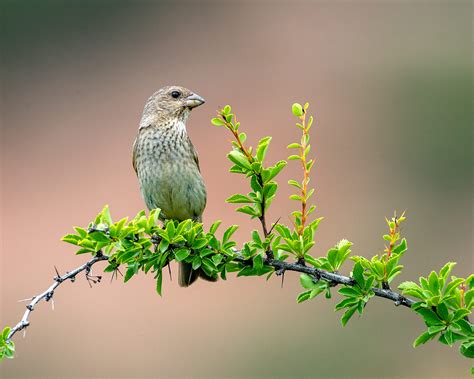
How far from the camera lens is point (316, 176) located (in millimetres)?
14172

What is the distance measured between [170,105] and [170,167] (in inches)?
21.5

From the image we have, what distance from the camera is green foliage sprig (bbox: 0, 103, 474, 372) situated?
3182 mm

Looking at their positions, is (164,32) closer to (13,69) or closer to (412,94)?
(13,69)

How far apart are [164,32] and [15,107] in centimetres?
340

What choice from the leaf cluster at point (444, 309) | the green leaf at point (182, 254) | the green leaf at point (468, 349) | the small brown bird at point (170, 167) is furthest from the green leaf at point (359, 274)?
the small brown bird at point (170, 167)

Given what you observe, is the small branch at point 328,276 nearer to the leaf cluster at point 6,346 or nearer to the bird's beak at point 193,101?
the leaf cluster at point 6,346

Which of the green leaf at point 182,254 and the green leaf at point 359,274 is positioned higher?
the green leaf at point 182,254

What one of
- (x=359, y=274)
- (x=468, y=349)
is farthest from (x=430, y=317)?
(x=359, y=274)

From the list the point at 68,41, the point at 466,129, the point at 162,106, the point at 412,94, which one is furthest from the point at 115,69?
the point at 162,106

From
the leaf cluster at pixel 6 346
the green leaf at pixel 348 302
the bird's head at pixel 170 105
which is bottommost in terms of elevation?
the leaf cluster at pixel 6 346

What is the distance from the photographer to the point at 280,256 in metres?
3.49

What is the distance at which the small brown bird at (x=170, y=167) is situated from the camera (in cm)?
562

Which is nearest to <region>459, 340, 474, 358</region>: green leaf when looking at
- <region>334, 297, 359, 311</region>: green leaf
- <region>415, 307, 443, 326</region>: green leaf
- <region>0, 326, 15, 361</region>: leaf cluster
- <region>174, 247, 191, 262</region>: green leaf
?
<region>415, 307, 443, 326</region>: green leaf

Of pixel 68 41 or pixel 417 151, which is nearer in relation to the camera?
pixel 417 151
